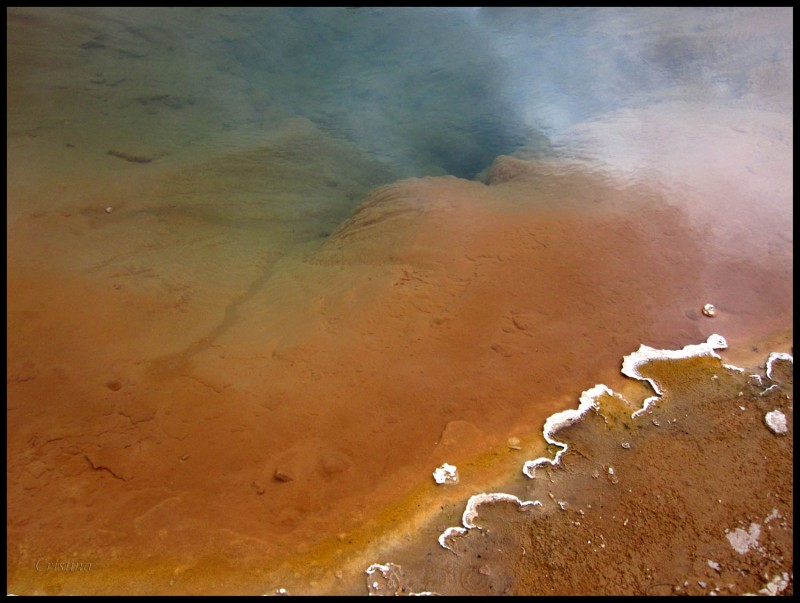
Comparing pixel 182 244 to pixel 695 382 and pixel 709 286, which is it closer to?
pixel 695 382

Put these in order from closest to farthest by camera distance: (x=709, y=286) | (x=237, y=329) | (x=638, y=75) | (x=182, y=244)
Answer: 1. (x=237, y=329)
2. (x=709, y=286)
3. (x=182, y=244)
4. (x=638, y=75)

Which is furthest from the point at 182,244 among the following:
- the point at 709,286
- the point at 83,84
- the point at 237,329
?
the point at 709,286

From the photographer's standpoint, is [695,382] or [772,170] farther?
[772,170]

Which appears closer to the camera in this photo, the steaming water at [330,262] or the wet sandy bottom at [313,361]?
the wet sandy bottom at [313,361]

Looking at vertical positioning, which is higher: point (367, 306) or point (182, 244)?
point (367, 306)

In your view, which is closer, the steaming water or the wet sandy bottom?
the wet sandy bottom

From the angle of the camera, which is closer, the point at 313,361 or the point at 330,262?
the point at 313,361

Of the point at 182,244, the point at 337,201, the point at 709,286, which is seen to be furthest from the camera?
the point at 337,201

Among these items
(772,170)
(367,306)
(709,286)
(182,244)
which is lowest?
(182,244)
